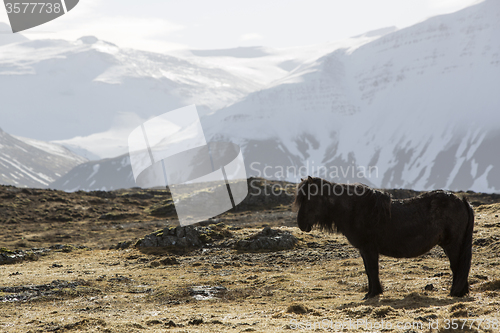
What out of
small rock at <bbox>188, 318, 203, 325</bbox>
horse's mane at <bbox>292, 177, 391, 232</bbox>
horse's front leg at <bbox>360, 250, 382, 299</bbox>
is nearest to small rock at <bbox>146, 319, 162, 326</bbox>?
small rock at <bbox>188, 318, 203, 325</bbox>

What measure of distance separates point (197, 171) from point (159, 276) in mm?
5615

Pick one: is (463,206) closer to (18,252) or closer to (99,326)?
(99,326)

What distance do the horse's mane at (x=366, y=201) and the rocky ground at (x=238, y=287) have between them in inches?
88.7

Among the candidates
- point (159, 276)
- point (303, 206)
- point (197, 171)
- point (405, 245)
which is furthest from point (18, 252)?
point (405, 245)

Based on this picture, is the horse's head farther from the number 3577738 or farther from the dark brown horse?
the number 3577738

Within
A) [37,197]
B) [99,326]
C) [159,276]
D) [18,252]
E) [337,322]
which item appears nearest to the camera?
[337,322]

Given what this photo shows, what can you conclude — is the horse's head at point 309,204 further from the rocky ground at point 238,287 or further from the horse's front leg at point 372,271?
the rocky ground at point 238,287

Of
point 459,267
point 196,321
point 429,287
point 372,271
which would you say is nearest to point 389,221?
point 372,271

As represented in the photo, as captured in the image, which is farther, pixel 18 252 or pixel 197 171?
pixel 18 252

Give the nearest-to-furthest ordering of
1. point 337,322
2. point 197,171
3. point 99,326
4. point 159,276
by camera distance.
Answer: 1. point 337,322
2. point 99,326
3. point 197,171
4. point 159,276

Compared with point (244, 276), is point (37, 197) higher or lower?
lower

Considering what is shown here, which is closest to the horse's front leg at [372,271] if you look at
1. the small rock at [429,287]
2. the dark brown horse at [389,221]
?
the dark brown horse at [389,221]

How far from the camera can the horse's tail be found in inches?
472

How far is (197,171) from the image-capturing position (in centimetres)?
1891
